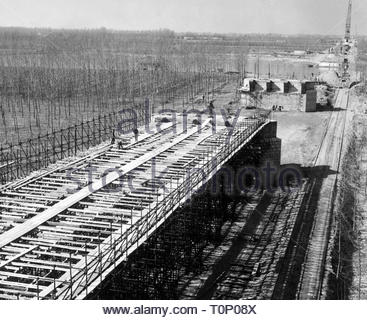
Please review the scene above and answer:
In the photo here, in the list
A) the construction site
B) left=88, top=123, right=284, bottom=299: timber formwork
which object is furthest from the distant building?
left=88, top=123, right=284, bottom=299: timber formwork

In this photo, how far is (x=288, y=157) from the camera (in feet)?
143

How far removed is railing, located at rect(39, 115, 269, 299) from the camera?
44.0 ft

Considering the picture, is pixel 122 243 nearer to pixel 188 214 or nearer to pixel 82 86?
pixel 188 214

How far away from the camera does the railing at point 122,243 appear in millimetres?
13402

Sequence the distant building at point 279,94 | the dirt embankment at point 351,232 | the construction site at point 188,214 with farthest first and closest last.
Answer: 1. the distant building at point 279,94
2. the dirt embankment at point 351,232
3. the construction site at point 188,214

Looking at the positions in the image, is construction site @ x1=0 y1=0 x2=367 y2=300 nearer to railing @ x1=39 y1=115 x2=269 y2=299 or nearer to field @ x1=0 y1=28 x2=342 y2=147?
railing @ x1=39 y1=115 x2=269 y2=299

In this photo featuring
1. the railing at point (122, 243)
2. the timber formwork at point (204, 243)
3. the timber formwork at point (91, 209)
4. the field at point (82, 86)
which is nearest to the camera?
the railing at point (122, 243)

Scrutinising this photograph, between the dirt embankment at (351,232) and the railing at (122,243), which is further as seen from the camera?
the dirt embankment at (351,232)

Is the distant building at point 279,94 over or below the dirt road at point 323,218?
over

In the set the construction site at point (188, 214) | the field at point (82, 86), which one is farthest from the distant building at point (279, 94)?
the construction site at point (188, 214)

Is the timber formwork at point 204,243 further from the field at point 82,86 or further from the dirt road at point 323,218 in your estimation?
the field at point 82,86

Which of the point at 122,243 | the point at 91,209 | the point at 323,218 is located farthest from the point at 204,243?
the point at 122,243

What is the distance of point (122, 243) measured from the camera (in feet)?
52.1
